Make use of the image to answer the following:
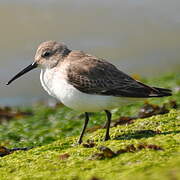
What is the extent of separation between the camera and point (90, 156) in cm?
653

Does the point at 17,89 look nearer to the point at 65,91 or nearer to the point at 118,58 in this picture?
the point at 118,58

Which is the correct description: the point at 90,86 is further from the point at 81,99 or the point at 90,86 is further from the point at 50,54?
the point at 50,54

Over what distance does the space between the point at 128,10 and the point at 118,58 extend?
3.83 meters

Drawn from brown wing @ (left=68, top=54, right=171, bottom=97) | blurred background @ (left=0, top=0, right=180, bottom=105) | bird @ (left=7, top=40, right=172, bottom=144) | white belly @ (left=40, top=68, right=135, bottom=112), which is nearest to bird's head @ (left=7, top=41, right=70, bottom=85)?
bird @ (left=7, top=40, right=172, bottom=144)

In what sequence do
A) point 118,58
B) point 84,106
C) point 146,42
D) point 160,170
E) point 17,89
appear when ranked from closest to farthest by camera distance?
point 160,170 → point 84,106 → point 17,89 → point 118,58 → point 146,42

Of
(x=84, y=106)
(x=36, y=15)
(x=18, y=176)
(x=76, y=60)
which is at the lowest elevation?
(x=18, y=176)

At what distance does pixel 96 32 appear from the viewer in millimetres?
22484

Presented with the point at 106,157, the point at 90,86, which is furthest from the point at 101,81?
the point at 106,157

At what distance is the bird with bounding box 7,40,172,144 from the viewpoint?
7618 millimetres

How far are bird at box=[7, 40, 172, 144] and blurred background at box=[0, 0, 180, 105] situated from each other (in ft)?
34.5

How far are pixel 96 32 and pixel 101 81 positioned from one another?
1487 cm

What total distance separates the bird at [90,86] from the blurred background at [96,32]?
1051 cm

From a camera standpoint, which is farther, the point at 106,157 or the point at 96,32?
the point at 96,32

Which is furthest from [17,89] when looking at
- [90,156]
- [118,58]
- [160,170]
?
[160,170]
